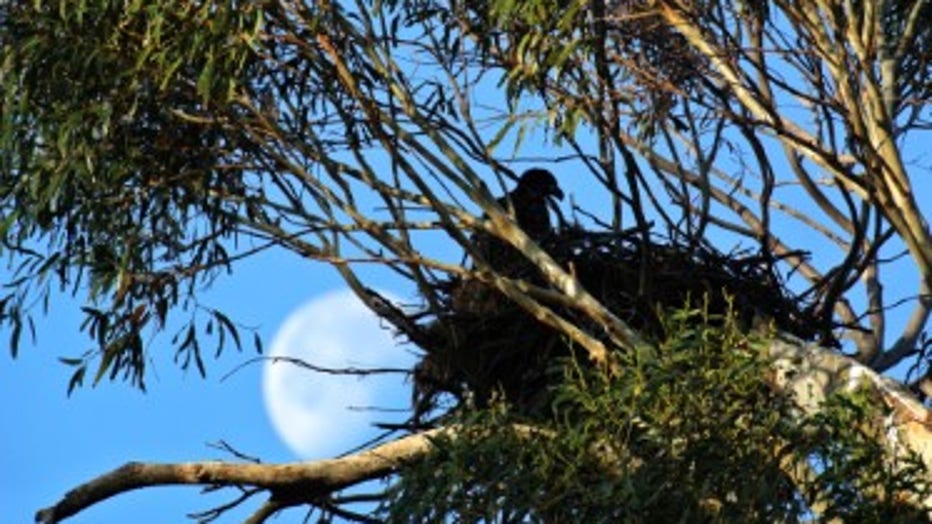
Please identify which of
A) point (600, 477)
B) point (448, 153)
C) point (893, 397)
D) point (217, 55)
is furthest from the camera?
point (448, 153)

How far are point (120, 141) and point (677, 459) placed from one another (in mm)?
4877

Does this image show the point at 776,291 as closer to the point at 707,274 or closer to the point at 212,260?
the point at 707,274

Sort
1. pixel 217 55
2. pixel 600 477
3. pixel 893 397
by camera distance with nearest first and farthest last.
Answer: pixel 600 477, pixel 893 397, pixel 217 55

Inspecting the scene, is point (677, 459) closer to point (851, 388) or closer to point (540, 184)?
point (851, 388)

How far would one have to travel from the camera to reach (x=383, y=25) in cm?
1323

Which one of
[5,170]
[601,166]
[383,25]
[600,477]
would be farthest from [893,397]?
[5,170]

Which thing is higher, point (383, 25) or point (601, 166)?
point (383, 25)

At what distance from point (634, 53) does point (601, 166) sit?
970 mm

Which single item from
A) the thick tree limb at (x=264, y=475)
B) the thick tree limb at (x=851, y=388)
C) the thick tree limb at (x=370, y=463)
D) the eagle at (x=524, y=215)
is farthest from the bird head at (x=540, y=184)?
the thick tree limb at (x=264, y=475)

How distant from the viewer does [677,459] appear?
9.28m

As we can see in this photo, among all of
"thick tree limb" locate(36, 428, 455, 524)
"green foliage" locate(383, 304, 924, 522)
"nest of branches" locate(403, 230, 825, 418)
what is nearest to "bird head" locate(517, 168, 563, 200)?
"nest of branches" locate(403, 230, 825, 418)

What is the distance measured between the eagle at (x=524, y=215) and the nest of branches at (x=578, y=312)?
0.34 m

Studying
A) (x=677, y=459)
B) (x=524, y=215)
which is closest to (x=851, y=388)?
(x=677, y=459)

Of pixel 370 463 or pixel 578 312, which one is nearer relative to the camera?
pixel 370 463
